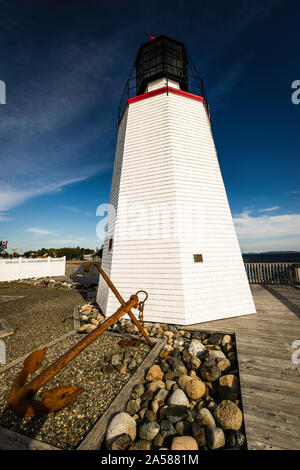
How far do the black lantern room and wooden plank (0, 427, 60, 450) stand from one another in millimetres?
12133

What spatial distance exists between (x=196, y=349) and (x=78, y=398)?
2.47 m

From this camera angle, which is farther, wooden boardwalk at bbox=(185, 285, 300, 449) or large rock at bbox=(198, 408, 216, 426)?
large rock at bbox=(198, 408, 216, 426)

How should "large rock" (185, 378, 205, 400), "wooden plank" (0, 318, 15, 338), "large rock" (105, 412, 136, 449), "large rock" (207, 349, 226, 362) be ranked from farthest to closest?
"wooden plank" (0, 318, 15, 338), "large rock" (207, 349, 226, 362), "large rock" (185, 378, 205, 400), "large rock" (105, 412, 136, 449)

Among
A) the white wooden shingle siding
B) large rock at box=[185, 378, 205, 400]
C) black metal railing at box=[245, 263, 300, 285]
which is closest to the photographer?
large rock at box=[185, 378, 205, 400]

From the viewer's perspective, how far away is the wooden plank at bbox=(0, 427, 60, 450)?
1.98m

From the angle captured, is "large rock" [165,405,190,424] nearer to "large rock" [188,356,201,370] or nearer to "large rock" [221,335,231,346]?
"large rock" [188,356,201,370]

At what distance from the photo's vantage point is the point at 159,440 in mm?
2188

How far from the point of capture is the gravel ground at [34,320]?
4.88 m

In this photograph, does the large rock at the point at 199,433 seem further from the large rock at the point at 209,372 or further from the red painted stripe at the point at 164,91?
the red painted stripe at the point at 164,91

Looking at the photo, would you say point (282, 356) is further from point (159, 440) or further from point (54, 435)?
point (54, 435)

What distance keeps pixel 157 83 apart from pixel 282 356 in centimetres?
1132

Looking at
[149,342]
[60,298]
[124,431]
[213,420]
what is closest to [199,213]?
[149,342]

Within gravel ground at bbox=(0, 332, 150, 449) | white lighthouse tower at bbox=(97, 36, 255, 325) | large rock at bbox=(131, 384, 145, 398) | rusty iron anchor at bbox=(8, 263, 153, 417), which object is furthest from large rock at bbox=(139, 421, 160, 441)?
white lighthouse tower at bbox=(97, 36, 255, 325)

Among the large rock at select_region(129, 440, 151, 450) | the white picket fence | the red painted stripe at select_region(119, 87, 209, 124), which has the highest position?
the red painted stripe at select_region(119, 87, 209, 124)
